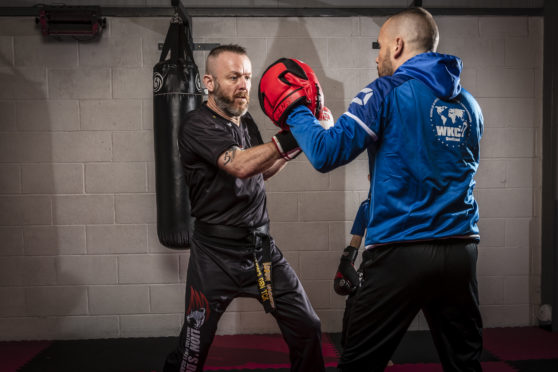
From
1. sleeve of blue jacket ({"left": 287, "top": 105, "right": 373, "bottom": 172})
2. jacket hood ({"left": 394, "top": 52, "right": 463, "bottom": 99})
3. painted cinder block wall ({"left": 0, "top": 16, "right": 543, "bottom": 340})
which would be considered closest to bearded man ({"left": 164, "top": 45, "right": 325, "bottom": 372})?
sleeve of blue jacket ({"left": 287, "top": 105, "right": 373, "bottom": 172})

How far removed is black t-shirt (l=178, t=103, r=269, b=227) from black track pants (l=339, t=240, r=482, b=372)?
0.74m

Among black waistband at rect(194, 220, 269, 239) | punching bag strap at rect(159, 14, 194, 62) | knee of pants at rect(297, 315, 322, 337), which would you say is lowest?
knee of pants at rect(297, 315, 322, 337)

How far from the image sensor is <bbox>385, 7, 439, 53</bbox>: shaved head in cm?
144

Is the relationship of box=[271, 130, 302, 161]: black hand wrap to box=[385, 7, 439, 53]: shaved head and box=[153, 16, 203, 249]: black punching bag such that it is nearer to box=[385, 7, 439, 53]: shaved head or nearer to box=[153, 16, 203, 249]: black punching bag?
box=[385, 7, 439, 53]: shaved head

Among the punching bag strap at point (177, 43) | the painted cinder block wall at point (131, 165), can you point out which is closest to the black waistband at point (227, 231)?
the punching bag strap at point (177, 43)

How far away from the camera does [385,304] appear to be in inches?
52.5

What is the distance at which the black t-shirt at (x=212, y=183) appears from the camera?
6.27ft

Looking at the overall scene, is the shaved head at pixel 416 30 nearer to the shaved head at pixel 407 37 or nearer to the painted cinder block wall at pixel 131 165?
the shaved head at pixel 407 37

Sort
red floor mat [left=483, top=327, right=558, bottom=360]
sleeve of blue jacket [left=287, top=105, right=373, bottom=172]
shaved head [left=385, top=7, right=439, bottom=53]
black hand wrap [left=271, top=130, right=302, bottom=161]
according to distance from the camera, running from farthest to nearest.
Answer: red floor mat [left=483, top=327, right=558, bottom=360]
black hand wrap [left=271, top=130, right=302, bottom=161]
shaved head [left=385, top=7, right=439, bottom=53]
sleeve of blue jacket [left=287, top=105, right=373, bottom=172]

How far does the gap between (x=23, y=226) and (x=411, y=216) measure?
3.06 meters

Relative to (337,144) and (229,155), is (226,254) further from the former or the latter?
(337,144)

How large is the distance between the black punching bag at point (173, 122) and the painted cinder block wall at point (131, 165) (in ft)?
1.84

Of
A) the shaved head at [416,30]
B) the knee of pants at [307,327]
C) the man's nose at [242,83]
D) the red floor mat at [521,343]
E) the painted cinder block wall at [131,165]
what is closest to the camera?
the shaved head at [416,30]

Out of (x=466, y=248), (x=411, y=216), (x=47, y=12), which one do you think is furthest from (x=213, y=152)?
(x=47, y=12)
